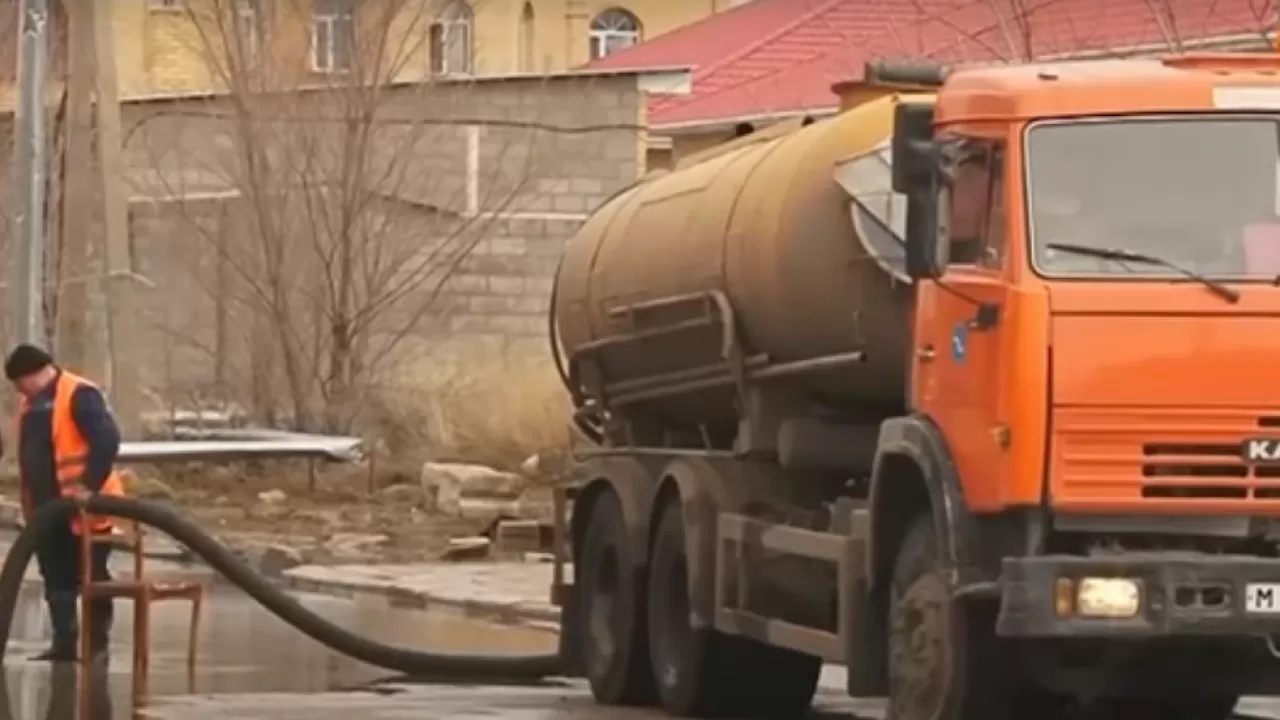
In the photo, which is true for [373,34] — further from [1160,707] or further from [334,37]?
[1160,707]

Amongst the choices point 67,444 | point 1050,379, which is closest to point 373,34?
point 67,444

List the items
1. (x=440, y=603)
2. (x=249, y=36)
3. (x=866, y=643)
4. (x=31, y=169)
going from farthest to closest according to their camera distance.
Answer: (x=249, y=36)
(x=31, y=169)
(x=440, y=603)
(x=866, y=643)

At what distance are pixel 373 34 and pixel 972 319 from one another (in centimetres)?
2569

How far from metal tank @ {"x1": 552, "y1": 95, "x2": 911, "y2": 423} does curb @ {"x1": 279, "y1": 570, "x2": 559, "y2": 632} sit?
4659 millimetres

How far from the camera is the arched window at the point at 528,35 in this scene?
63219mm

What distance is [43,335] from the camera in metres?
29.4

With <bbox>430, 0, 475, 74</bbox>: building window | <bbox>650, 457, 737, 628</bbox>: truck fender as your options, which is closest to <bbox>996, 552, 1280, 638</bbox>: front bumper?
<bbox>650, 457, 737, 628</bbox>: truck fender

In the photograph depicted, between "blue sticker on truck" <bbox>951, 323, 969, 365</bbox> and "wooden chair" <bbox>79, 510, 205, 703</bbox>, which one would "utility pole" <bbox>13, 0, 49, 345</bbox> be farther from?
"blue sticker on truck" <bbox>951, 323, 969, 365</bbox>

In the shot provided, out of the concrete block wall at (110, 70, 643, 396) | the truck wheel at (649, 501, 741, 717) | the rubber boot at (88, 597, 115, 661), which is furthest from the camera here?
the concrete block wall at (110, 70, 643, 396)

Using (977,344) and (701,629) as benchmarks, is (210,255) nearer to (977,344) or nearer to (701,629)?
(701,629)

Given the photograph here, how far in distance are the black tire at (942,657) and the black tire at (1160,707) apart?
0.74 metres

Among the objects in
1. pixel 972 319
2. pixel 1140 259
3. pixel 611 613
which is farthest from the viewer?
pixel 611 613

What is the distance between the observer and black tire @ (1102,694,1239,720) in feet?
44.3

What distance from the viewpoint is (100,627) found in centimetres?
1877
